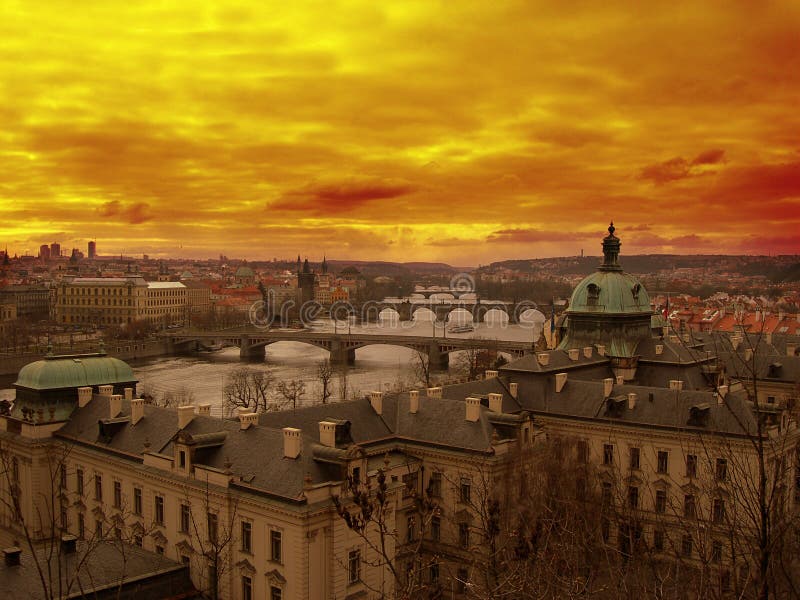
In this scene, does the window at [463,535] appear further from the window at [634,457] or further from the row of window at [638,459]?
the window at [634,457]

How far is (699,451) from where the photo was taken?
30.6 m

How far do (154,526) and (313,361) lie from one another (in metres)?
72.3

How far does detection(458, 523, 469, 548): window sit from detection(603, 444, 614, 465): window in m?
8.21

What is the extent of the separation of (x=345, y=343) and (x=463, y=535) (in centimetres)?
7038

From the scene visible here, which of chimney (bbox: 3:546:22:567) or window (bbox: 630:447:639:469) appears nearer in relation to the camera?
chimney (bbox: 3:546:22:567)

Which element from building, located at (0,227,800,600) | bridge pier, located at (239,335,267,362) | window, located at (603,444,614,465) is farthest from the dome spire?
bridge pier, located at (239,335,267,362)

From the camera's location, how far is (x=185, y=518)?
86.5 feet

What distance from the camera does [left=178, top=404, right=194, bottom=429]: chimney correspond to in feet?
92.2

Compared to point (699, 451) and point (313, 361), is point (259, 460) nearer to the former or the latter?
point (699, 451)

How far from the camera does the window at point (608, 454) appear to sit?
112ft

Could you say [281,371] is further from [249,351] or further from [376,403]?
[376,403]

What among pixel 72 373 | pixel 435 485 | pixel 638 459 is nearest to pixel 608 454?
pixel 638 459

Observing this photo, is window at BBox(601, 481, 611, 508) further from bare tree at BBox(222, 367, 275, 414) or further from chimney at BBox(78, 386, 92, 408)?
bare tree at BBox(222, 367, 275, 414)

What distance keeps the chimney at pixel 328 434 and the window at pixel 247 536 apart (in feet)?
11.3
